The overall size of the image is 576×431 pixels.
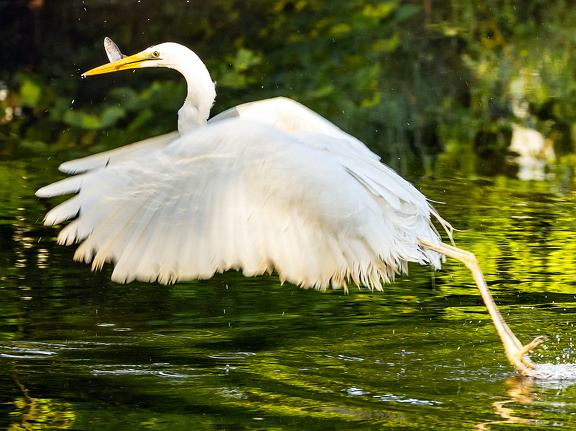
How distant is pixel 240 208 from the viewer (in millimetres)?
4617

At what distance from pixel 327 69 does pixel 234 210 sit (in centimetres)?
915

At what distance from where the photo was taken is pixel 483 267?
7223 millimetres

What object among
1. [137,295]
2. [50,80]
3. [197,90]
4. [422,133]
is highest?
[50,80]

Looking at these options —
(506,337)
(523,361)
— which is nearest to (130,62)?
(506,337)

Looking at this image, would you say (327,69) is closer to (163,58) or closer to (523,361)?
(163,58)

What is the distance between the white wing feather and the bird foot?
0.74 metres

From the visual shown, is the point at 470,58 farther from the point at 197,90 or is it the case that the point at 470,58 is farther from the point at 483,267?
the point at 197,90

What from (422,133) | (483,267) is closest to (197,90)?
(483,267)

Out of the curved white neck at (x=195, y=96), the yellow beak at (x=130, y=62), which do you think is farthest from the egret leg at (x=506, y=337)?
the yellow beak at (x=130, y=62)

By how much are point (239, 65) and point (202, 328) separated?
25.7 ft

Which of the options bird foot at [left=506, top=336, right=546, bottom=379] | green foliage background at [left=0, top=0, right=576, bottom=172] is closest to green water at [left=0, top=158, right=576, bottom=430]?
bird foot at [left=506, top=336, right=546, bottom=379]

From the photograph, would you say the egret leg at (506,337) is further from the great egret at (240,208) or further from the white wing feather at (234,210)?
the white wing feather at (234,210)

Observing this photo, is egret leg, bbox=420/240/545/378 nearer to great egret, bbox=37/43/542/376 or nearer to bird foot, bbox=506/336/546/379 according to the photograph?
bird foot, bbox=506/336/546/379

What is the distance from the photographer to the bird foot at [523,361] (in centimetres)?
530
